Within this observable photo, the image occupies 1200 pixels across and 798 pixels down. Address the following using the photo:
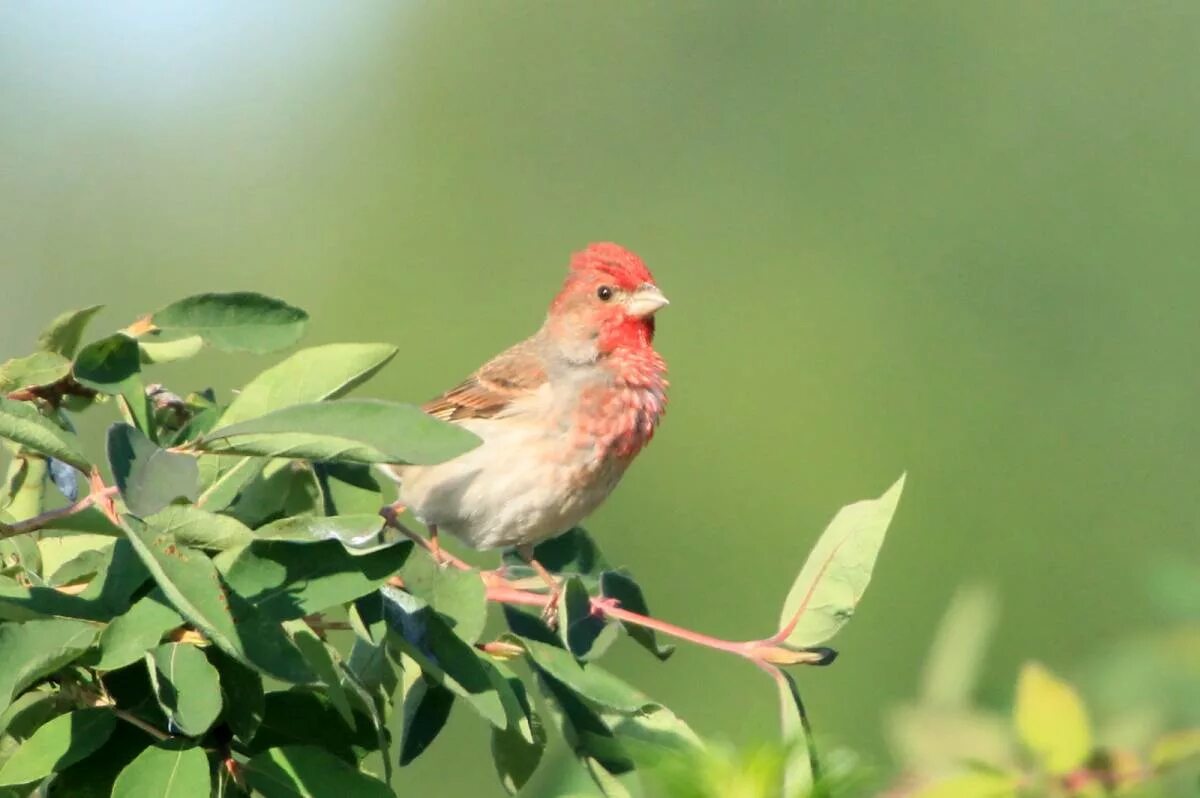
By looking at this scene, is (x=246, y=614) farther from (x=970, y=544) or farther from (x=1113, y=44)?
(x=1113, y=44)

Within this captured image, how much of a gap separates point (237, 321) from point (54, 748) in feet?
2.17

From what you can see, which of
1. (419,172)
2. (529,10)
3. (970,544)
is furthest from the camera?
(529,10)

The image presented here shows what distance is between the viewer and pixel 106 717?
6.60ft

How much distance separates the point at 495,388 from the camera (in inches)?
202

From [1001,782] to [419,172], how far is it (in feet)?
56.1

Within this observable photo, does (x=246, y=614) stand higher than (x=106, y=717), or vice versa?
(x=246, y=614)

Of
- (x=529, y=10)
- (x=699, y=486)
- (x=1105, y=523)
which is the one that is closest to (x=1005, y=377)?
(x=1105, y=523)

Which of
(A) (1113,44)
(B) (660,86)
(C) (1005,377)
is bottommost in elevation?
(C) (1005,377)

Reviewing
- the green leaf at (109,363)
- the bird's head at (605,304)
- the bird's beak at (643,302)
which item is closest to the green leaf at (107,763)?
the green leaf at (109,363)

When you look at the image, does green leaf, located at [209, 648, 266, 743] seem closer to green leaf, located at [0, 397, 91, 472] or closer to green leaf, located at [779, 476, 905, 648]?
green leaf, located at [0, 397, 91, 472]

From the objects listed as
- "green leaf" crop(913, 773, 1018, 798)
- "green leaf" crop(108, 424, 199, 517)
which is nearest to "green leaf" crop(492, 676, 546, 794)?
"green leaf" crop(108, 424, 199, 517)

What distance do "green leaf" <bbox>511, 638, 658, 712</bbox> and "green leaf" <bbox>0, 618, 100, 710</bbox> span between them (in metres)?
0.70

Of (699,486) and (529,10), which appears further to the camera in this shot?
(529,10)

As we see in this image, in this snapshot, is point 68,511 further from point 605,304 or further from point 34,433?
point 605,304
